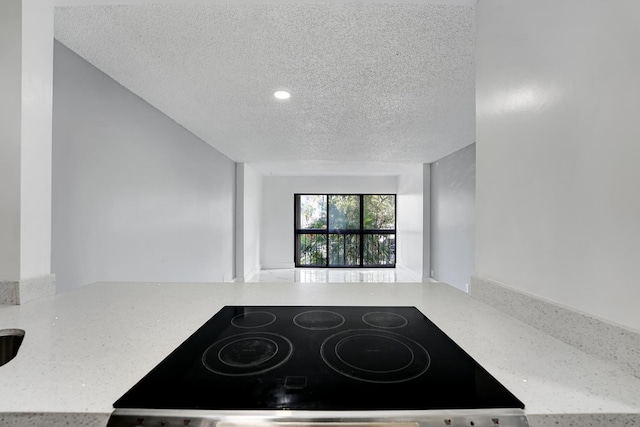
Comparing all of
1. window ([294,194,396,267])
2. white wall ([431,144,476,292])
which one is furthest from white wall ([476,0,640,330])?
window ([294,194,396,267])

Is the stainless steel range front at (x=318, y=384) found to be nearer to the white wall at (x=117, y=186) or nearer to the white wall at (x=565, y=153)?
the white wall at (x=565, y=153)

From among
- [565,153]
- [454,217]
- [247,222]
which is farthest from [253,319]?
[247,222]

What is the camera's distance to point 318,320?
898mm

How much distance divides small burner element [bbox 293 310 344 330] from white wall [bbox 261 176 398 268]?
6.64m

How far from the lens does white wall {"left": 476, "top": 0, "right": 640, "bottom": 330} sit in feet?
1.96

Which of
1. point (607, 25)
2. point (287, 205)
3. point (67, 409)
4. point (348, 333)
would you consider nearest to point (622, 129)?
point (607, 25)

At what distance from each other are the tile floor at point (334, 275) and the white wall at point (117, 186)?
2.80 metres

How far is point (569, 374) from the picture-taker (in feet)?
1.86

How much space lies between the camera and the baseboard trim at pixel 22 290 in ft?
3.36

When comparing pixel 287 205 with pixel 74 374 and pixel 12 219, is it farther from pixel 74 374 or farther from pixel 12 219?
pixel 74 374

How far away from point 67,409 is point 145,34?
6.52 ft

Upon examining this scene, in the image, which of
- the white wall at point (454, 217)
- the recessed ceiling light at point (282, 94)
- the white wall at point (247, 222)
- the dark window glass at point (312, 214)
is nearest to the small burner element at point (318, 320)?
the recessed ceiling light at point (282, 94)

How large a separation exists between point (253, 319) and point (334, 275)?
607 cm

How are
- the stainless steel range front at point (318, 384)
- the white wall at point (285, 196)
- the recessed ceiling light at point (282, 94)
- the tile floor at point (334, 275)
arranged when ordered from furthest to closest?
the white wall at point (285, 196) → the tile floor at point (334, 275) → the recessed ceiling light at point (282, 94) → the stainless steel range front at point (318, 384)
